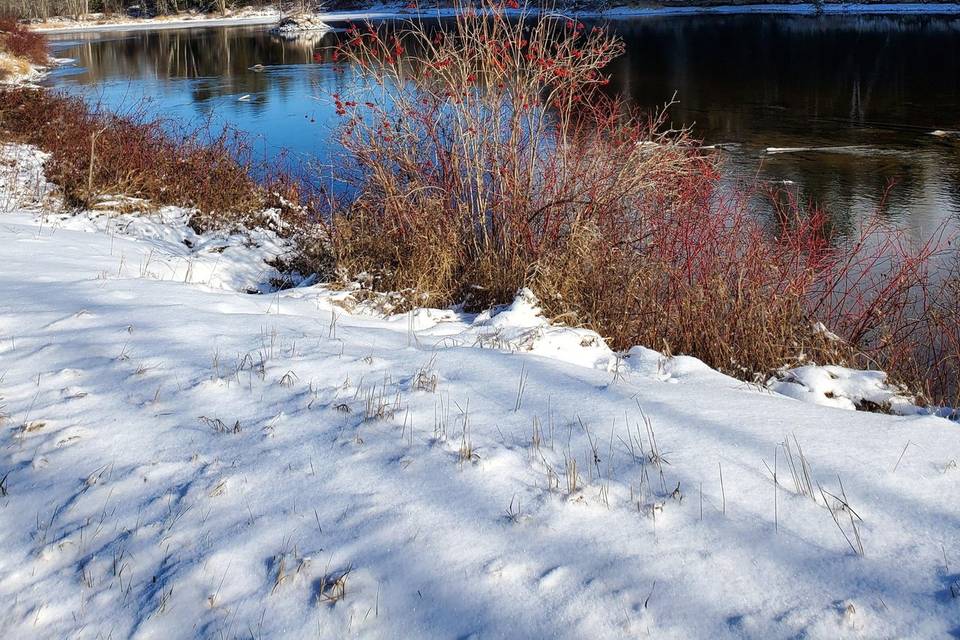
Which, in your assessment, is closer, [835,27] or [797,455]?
[797,455]

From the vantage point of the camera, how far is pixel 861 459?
3.49m

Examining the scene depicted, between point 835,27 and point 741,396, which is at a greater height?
point 835,27

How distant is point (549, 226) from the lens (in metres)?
7.62

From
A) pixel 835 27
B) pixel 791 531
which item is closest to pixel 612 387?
pixel 791 531

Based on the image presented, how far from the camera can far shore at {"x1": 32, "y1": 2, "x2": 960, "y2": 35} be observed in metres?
46.2

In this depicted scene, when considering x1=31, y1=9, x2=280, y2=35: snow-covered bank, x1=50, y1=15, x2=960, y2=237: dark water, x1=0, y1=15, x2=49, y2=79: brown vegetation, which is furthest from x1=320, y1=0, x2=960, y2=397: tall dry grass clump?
x1=31, y1=9, x2=280, y2=35: snow-covered bank

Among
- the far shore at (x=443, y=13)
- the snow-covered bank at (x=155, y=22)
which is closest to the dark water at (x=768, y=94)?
the far shore at (x=443, y=13)

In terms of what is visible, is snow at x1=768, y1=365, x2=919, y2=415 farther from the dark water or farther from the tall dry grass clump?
the dark water

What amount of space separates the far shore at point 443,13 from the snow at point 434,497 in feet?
77.1

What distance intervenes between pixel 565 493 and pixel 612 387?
4.18 ft

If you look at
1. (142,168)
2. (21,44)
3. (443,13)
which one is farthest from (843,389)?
(443,13)

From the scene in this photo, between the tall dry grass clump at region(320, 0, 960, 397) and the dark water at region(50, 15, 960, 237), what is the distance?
1130 mm

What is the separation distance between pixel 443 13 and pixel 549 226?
50.0 m

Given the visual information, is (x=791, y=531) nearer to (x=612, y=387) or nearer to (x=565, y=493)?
(x=565, y=493)
